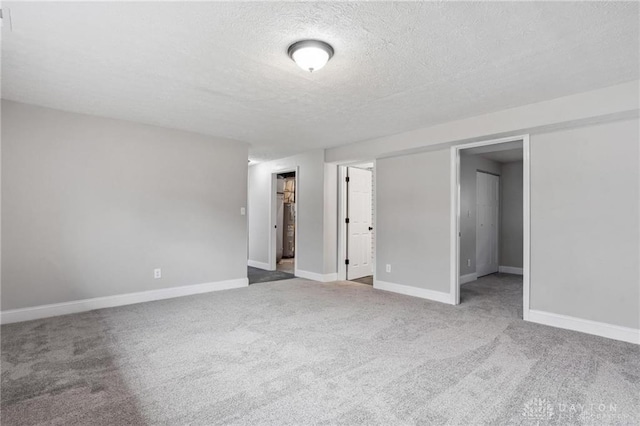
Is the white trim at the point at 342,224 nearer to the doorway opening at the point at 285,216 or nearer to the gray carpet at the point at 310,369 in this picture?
the gray carpet at the point at 310,369

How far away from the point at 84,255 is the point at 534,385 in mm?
4533

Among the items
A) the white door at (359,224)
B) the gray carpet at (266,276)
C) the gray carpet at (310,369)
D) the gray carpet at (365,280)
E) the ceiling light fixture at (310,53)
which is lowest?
the gray carpet at (365,280)

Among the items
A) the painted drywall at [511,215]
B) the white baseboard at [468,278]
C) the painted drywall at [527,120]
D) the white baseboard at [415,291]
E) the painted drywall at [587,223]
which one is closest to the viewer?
the painted drywall at [527,120]

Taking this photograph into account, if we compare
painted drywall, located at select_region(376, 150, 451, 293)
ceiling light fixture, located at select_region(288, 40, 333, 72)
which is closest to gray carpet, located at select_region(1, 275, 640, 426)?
painted drywall, located at select_region(376, 150, 451, 293)

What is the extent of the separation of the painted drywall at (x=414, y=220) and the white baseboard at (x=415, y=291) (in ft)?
0.17

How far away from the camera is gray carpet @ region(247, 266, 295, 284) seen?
19.2 feet

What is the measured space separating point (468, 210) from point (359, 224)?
192cm

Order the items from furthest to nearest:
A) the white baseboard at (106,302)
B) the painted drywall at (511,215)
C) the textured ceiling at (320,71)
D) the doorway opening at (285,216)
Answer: the doorway opening at (285,216) → the painted drywall at (511,215) → the white baseboard at (106,302) → the textured ceiling at (320,71)

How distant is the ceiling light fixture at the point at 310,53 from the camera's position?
228 centimetres

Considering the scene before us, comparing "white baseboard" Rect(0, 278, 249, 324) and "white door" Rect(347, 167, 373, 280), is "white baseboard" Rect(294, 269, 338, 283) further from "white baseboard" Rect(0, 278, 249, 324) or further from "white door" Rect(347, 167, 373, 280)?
"white baseboard" Rect(0, 278, 249, 324)

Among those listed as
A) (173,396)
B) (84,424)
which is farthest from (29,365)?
(173,396)

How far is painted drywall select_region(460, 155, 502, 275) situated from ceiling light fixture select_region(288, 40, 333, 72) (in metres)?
4.05

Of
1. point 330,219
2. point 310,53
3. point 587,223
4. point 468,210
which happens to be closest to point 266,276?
point 330,219

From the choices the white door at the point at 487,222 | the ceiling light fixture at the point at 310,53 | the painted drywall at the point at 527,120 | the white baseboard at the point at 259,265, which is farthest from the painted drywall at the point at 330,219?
the ceiling light fixture at the point at 310,53
